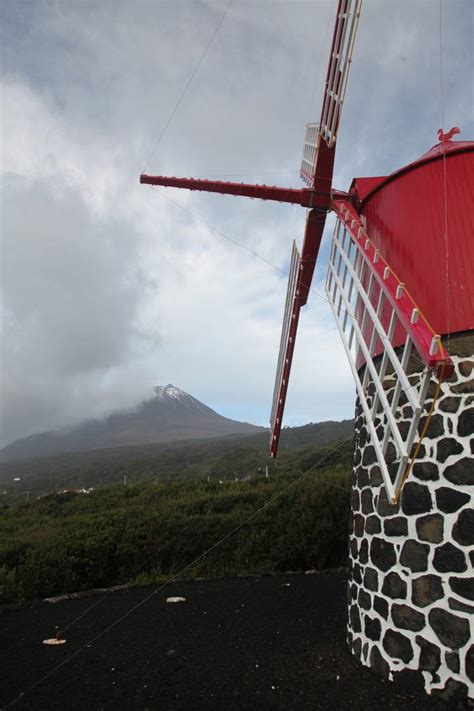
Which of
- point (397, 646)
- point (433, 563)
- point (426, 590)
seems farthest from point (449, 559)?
point (397, 646)

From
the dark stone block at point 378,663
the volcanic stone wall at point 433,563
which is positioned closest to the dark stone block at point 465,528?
the volcanic stone wall at point 433,563

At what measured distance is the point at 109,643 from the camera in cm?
560

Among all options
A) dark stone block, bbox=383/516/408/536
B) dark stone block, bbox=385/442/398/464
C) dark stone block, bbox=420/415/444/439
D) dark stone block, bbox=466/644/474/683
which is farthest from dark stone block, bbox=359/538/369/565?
dark stone block, bbox=420/415/444/439

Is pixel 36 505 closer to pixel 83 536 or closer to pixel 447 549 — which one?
pixel 83 536

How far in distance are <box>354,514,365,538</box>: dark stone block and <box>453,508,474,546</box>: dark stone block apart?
1212 millimetres

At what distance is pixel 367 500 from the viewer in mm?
4941

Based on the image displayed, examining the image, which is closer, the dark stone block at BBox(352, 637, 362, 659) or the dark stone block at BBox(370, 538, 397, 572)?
the dark stone block at BBox(370, 538, 397, 572)

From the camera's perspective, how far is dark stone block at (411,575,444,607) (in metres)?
3.99

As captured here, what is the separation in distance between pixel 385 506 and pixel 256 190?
5189mm

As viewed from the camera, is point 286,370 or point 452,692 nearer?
point 452,692

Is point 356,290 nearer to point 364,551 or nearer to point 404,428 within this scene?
point 404,428

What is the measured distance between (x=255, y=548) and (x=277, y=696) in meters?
6.21

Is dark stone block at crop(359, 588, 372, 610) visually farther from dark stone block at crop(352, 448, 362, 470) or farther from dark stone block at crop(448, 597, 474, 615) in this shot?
dark stone block at crop(352, 448, 362, 470)

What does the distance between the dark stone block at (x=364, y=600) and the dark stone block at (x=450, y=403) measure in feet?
7.15
